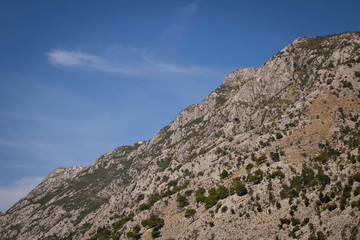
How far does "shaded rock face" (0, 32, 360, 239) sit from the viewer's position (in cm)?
6251

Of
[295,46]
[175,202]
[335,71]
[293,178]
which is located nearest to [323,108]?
A: [335,71]

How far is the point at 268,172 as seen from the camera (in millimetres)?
88062

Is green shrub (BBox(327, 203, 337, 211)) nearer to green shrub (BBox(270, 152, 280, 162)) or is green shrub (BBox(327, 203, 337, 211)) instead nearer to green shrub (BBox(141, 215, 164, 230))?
green shrub (BBox(270, 152, 280, 162))

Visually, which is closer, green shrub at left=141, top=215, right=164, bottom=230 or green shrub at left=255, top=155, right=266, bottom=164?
green shrub at left=141, top=215, right=164, bottom=230

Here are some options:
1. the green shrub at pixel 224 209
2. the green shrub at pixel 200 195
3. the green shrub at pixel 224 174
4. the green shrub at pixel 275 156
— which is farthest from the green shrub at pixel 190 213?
the green shrub at pixel 275 156

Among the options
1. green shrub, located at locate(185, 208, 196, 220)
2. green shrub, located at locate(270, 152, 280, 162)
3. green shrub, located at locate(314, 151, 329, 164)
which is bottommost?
green shrub, located at locate(185, 208, 196, 220)

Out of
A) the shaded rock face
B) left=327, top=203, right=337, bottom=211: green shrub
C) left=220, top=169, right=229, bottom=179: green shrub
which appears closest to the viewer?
left=327, top=203, right=337, bottom=211: green shrub

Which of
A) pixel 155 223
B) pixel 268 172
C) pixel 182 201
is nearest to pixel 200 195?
pixel 182 201

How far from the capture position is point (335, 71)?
117000 mm

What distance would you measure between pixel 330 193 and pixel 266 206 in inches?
716

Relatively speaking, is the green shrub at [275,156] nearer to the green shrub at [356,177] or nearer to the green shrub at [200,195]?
the green shrub at [200,195]

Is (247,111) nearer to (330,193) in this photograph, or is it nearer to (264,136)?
(264,136)

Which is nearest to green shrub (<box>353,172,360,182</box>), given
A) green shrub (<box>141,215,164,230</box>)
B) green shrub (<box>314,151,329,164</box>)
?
green shrub (<box>314,151,329,164</box>)

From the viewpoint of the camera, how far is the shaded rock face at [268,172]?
62513mm
